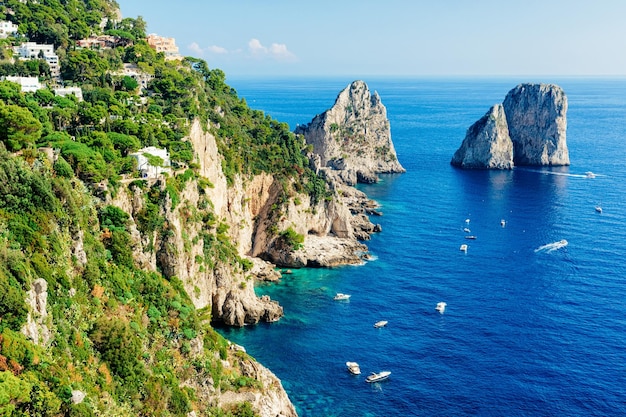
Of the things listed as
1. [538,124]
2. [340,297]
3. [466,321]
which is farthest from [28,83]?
[538,124]

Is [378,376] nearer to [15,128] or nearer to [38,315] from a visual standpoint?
[38,315]

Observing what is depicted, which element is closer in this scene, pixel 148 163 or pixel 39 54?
pixel 148 163

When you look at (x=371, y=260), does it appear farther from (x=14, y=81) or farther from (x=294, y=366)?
(x=14, y=81)

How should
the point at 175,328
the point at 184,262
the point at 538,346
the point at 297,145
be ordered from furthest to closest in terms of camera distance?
1. the point at 297,145
2. the point at 538,346
3. the point at 184,262
4. the point at 175,328

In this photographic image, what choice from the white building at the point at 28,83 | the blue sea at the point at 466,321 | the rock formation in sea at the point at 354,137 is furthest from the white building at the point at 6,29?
the rock formation in sea at the point at 354,137

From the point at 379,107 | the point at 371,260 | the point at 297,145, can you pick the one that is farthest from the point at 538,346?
the point at 379,107
